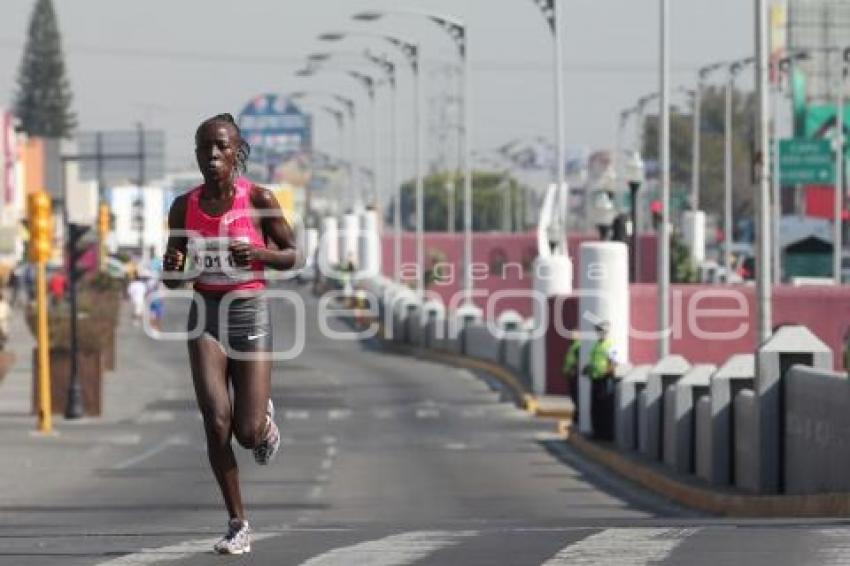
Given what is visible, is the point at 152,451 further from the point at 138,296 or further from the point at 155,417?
the point at 138,296

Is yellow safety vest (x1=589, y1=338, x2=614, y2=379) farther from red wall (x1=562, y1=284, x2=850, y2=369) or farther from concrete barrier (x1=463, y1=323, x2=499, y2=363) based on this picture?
concrete barrier (x1=463, y1=323, x2=499, y2=363)

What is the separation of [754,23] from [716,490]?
8.51m

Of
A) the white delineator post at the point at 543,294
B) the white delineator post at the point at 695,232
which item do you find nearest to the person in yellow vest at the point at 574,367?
the white delineator post at the point at 543,294

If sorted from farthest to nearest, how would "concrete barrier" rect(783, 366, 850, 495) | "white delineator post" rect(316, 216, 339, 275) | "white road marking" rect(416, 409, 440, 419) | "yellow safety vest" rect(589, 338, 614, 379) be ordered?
1. "white delineator post" rect(316, 216, 339, 275)
2. "white road marking" rect(416, 409, 440, 419)
3. "yellow safety vest" rect(589, 338, 614, 379)
4. "concrete barrier" rect(783, 366, 850, 495)

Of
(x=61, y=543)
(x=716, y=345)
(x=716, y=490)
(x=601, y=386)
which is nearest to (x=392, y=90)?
(x=716, y=345)

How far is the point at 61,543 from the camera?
45.1 ft

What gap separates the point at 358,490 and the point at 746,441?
5951 millimetres

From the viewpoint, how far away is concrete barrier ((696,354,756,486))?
27.3m

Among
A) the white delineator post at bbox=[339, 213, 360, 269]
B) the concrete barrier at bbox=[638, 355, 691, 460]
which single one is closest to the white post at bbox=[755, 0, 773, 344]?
the concrete barrier at bbox=[638, 355, 691, 460]

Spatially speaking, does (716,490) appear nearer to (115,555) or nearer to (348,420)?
(115,555)

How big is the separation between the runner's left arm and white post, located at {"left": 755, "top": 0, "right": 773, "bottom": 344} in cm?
1868

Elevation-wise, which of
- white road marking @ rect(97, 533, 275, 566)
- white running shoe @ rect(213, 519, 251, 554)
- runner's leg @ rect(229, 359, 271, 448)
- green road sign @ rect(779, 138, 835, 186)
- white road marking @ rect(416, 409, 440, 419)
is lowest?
white road marking @ rect(416, 409, 440, 419)

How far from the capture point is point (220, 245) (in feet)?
40.1

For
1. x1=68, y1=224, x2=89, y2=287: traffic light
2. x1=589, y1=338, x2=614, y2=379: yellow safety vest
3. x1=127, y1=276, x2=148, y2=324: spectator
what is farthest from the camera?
x1=127, y1=276, x2=148, y2=324: spectator
